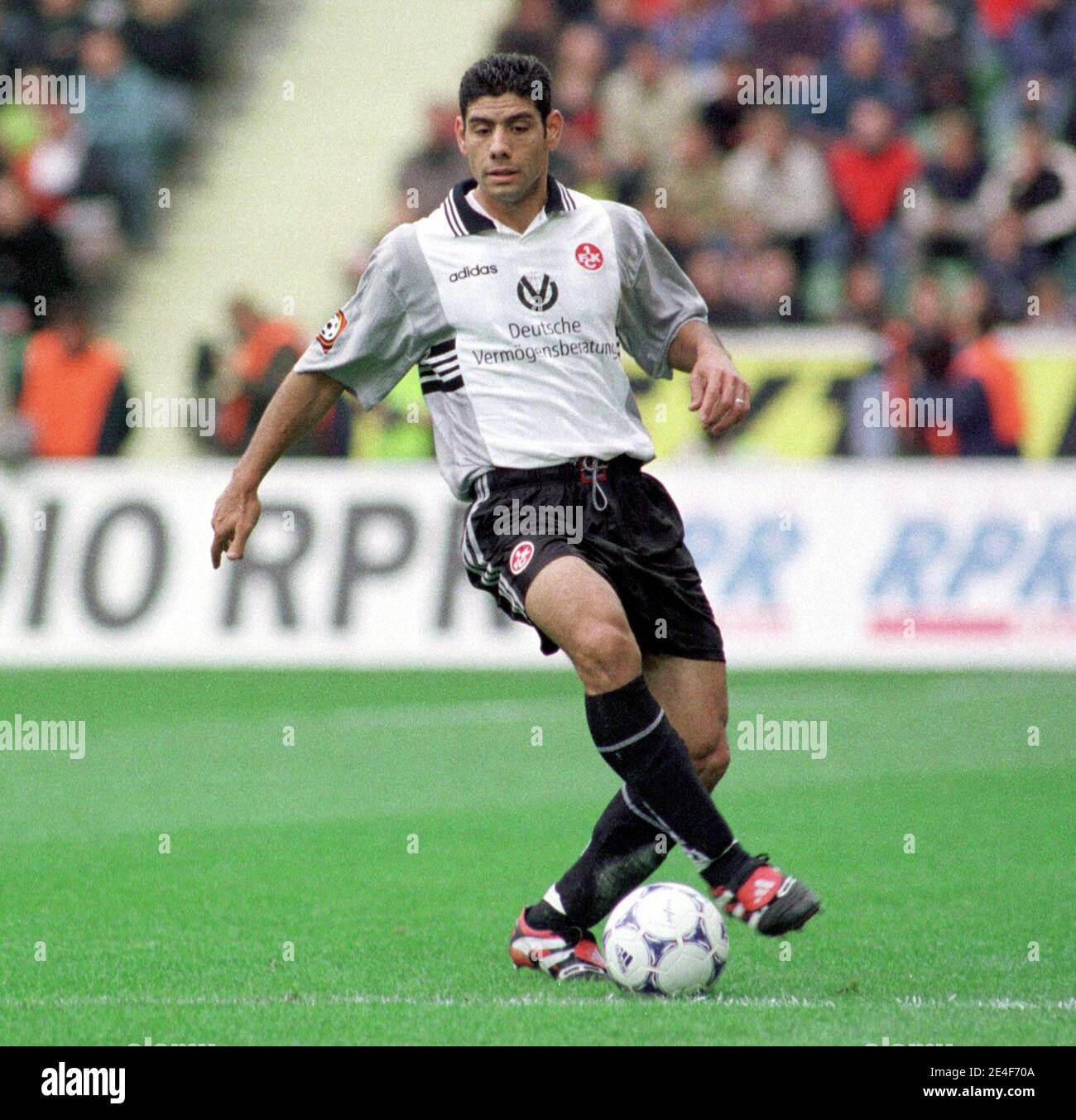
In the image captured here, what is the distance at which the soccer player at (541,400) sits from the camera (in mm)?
5582

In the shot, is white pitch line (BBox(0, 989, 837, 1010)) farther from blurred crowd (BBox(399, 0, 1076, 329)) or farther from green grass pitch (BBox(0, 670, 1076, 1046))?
blurred crowd (BBox(399, 0, 1076, 329))

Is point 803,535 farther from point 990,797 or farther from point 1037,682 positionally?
point 990,797

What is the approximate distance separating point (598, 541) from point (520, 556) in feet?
0.77

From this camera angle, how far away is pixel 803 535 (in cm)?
1277

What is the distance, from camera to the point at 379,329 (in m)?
5.73

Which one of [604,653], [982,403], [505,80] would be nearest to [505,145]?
[505,80]

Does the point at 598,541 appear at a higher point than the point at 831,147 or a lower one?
lower

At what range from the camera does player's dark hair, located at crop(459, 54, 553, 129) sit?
562 cm

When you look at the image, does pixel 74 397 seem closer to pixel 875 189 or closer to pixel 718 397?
pixel 875 189

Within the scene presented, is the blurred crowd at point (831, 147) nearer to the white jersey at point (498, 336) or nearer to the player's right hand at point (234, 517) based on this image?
the white jersey at point (498, 336)

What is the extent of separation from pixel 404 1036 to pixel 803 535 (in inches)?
331

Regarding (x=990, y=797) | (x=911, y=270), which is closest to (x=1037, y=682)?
(x=990, y=797)

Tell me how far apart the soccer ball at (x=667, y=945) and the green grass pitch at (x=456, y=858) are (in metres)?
0.09

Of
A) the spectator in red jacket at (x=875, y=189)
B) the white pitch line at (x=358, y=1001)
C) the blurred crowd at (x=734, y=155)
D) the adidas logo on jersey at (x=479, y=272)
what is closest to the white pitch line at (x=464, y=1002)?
the white pitch line at (x=358, y=1001)
